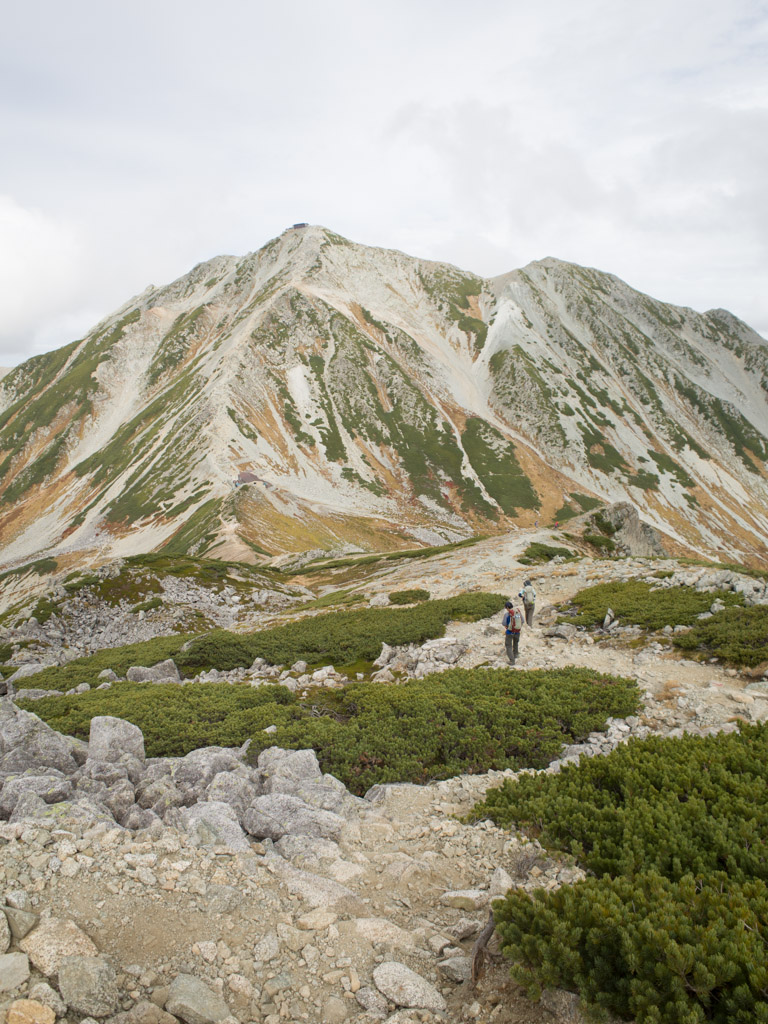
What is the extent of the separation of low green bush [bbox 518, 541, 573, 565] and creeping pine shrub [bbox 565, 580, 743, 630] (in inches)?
534

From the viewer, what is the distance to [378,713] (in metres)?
15.7

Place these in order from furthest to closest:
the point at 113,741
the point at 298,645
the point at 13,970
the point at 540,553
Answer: the point at 540,553 < the point at 298,645 < the point at 113,741 < the point at 13,970

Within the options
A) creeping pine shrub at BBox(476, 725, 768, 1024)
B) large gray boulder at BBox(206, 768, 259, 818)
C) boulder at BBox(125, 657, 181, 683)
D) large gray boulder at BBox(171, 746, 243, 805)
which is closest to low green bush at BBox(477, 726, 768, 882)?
creeping pine shrub at BBox(476, 725, 768, 1024)

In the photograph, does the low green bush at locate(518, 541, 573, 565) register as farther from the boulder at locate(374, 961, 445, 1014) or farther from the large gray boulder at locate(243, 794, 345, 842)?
the boulder at locate(374, 961, 445, 1014)

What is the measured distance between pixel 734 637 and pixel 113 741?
18968 millimetres

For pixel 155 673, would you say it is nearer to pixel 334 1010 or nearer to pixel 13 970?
pixel 13 970

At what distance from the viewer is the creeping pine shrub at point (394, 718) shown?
13.1m

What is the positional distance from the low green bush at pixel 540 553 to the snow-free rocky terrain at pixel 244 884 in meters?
28.8

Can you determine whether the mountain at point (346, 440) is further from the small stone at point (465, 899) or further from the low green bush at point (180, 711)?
the small stone at point (465, 899)

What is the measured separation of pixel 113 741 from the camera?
12.9 m

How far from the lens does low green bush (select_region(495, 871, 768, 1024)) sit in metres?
4.93

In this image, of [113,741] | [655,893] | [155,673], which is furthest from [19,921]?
[155,673]

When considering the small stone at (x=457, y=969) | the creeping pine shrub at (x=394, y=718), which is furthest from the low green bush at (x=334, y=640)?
the small stone at (x=457, y=969)

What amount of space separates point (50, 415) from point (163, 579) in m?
155
